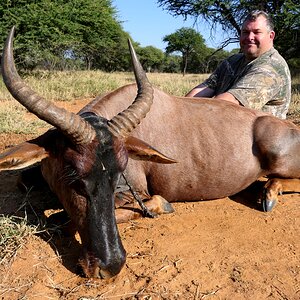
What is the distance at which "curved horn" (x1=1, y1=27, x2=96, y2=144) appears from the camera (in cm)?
296

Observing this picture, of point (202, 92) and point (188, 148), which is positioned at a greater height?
point (202, 92)

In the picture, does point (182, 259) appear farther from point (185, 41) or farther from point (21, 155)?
point (185, 41)

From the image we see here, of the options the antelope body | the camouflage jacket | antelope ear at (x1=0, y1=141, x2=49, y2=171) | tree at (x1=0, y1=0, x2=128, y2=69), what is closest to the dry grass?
the antelope body

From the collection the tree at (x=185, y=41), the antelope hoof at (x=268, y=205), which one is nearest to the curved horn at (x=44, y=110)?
the antelope hoof at (x=268, y=205)

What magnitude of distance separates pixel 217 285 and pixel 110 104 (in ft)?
7.17

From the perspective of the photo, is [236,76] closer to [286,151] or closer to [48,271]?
[286,151]

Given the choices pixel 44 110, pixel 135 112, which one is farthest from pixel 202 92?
pixel 44 110

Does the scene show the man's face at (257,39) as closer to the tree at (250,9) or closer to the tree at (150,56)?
the tree at (250,9)

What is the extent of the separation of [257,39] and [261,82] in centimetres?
84

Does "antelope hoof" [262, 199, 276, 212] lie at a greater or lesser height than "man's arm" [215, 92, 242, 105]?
lesser

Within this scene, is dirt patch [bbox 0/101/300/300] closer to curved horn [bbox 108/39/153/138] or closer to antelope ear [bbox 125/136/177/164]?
antelope ear [bbox 125/136/177/164]

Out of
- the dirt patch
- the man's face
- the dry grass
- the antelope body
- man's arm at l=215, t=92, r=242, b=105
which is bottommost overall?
the dirt patch

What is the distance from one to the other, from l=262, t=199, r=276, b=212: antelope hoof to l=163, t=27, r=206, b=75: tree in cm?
4443

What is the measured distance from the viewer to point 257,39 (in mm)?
6012
